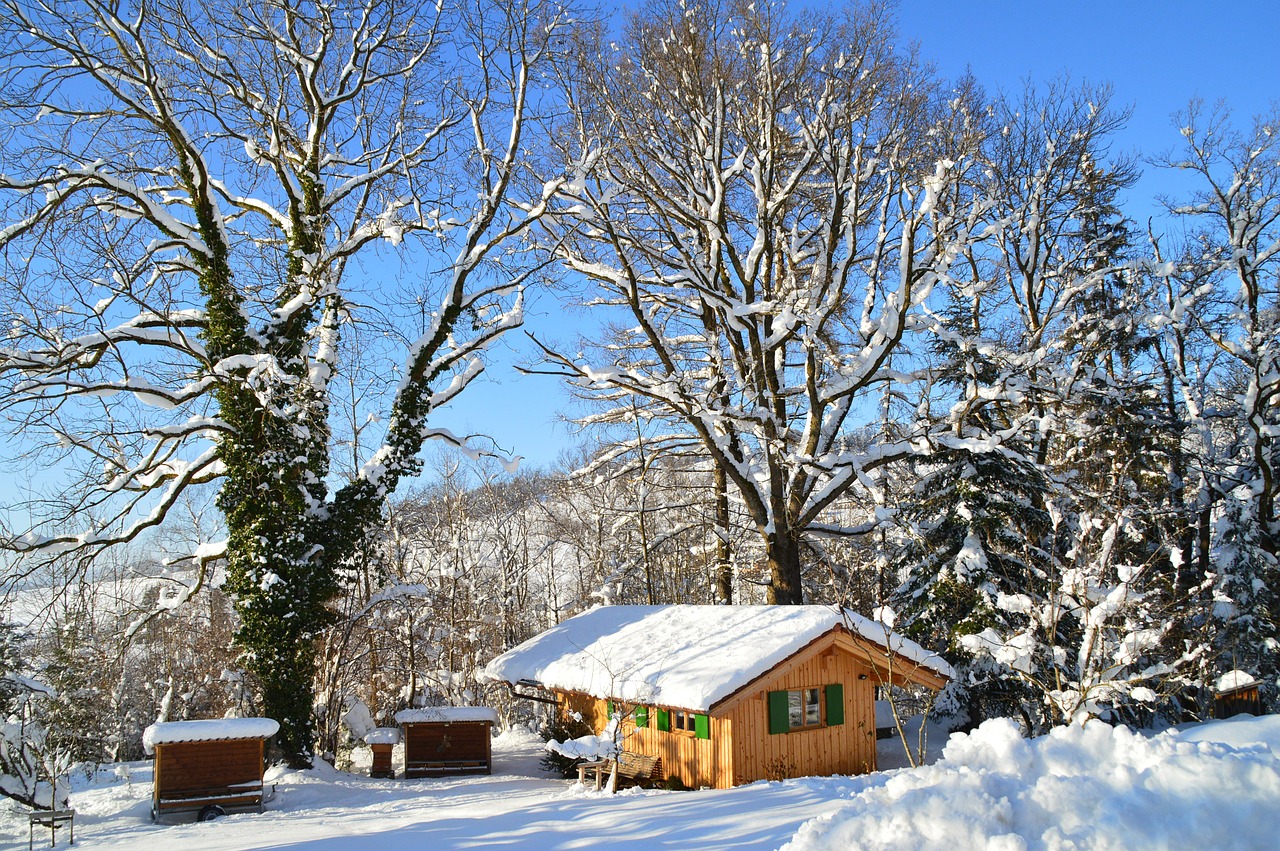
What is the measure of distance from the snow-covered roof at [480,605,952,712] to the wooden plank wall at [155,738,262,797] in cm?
554

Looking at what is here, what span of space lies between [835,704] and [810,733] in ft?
2.23

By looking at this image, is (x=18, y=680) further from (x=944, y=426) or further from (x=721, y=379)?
(x=944, y=426)

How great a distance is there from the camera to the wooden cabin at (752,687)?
12.4 m

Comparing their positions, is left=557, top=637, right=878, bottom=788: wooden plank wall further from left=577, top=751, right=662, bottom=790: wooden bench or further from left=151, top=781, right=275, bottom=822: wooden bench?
left=151, top=781, right=275, bottom=822: wooden bench

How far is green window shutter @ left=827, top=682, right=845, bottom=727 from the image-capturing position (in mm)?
13648

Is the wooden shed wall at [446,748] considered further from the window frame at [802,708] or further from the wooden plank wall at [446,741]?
the window frame at [802,708]

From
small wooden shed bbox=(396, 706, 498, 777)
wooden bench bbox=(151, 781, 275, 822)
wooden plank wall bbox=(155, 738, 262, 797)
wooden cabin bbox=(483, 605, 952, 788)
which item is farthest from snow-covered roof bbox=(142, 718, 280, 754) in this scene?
wooden cabin bbox=(483, 605, 952, 788)

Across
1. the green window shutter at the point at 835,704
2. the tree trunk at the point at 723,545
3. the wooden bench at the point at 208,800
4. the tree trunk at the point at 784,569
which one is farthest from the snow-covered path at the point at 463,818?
the tree trunk at the point at 723,545

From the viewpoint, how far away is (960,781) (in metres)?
4.18

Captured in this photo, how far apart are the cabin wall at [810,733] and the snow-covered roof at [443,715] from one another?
19.1ft

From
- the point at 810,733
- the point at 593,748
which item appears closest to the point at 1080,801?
the point at 593,748

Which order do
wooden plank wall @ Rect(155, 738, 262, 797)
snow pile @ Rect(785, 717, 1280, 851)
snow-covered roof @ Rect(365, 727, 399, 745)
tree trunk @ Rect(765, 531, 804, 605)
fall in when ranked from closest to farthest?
1. snow pile @ Rect(785, 717, 1280, 851)
2. wooden plank wall @ Rect(155, 738, 262, 797)
3. snow-covered roof @ Rect(365, 727, 399, 745)
4. tree trunk @ Rect(765, 531, 804, 605)

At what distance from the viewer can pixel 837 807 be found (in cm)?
862

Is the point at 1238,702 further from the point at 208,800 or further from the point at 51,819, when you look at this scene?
the point at 51,819
